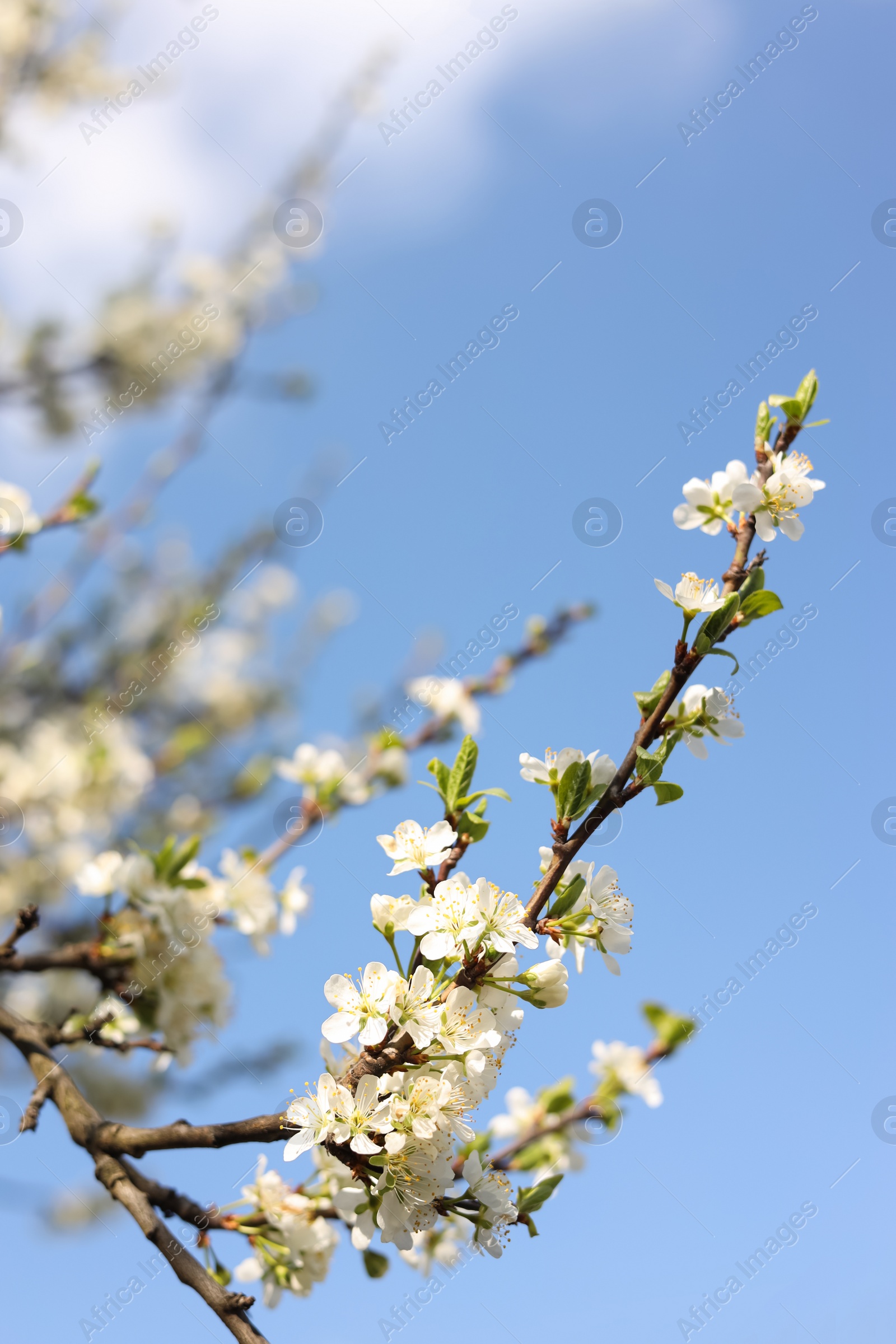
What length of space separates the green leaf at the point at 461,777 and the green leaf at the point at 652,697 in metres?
0.24

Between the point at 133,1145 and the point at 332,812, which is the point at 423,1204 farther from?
the point at 332,812

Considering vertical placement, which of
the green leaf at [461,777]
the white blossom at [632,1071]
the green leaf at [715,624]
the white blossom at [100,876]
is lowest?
the white blossom at [632,1071]

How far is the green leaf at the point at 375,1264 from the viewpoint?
1.50 metres

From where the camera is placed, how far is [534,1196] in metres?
1.29

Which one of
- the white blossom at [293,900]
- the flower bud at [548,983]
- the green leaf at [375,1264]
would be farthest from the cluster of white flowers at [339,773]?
the flower bud at [548,983]

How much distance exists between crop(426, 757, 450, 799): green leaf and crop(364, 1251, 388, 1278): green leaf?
92 cm

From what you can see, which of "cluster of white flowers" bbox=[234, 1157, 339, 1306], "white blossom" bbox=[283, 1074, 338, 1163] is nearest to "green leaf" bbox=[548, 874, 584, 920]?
"white blossom" bbox=[283, 1074, 338, 1163]

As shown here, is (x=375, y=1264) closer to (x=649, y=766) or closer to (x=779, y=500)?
(x=649, y=766)

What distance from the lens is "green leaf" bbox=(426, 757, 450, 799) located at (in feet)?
4.08

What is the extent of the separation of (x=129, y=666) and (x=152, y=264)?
6.99ft

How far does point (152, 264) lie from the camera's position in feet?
13.6

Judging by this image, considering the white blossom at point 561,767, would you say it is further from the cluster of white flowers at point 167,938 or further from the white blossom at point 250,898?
the white blossom at point 250,898

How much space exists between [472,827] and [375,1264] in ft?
2.95

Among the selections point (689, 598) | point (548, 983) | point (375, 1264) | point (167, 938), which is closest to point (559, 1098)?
point (375, 1264)
